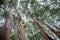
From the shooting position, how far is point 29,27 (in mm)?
3068

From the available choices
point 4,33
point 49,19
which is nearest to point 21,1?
point 49,19

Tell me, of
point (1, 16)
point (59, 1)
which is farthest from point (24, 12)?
point (59, 1)

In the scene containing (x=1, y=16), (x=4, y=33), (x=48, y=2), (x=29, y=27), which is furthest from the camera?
(x=48, y=2)

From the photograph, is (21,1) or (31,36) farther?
(21,1)

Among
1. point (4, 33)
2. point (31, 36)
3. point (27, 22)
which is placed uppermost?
point (4, 33)

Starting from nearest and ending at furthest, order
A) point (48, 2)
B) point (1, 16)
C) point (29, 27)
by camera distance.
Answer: point (1, 16)
point (29, 27)
point (48, 2)

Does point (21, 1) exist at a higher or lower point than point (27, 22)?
higher

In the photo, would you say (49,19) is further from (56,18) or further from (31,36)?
(31,36)

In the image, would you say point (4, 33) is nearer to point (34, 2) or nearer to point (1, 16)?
point (1, 16)

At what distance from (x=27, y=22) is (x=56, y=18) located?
2.19ft

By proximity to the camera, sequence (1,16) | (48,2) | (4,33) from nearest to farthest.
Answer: (4,33)
(1,16)
(48,2)

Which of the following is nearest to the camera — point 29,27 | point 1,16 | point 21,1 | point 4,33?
point 4,33

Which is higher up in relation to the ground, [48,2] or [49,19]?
[48,2]

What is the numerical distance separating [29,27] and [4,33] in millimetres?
2457
